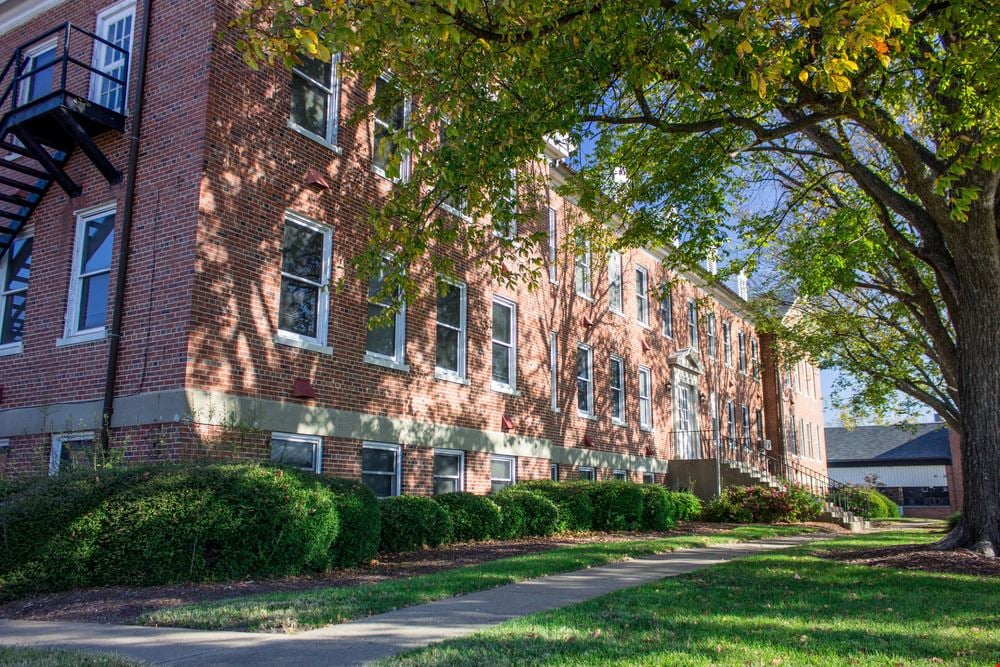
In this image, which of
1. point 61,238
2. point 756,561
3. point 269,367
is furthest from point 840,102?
point 61,238

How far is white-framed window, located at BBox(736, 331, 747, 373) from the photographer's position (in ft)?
114

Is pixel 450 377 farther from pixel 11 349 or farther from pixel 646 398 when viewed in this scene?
pixel 646 398

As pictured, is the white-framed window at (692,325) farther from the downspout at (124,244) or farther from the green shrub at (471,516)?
the downspout at (124,244)

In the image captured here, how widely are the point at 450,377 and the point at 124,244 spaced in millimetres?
6431

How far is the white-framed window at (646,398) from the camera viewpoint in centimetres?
2474

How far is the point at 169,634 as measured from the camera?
20.4 ft

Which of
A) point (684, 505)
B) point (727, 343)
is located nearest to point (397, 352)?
point (684, 505)

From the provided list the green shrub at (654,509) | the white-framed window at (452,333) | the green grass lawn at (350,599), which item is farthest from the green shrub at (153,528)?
the green shrub at (654,509)

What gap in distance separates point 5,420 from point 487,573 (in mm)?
8330

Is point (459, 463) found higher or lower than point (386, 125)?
lower

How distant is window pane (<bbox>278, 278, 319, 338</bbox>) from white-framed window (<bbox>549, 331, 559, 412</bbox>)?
822 centimetres

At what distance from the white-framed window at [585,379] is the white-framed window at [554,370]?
1.17 m

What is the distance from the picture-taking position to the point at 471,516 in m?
13.5

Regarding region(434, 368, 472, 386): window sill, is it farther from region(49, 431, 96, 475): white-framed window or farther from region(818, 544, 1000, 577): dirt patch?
region(818, 544, 1000, 577): dirt patch
